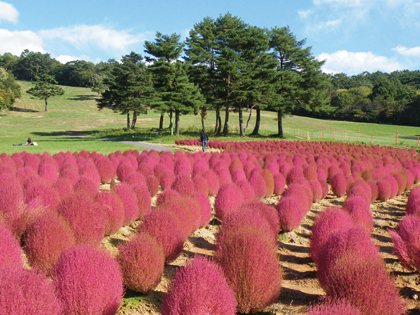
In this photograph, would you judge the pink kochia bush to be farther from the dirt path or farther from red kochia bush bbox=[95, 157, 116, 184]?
red kochia bush bbox=[95, 157, 116, 184]

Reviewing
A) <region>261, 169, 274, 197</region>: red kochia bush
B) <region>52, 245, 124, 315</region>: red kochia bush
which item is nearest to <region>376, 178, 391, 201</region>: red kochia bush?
<region>261, 169, 274, 197</region>: red kochia bush

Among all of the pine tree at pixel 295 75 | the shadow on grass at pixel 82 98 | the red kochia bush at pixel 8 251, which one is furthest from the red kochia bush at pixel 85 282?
the shadow on grass at pixel 82 98

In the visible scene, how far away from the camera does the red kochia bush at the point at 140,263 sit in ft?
12.1

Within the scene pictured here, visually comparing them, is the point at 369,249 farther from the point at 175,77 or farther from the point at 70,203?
the point at 175,77

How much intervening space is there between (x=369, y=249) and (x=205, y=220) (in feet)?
11.5

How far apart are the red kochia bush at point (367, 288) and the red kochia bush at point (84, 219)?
3340 mm

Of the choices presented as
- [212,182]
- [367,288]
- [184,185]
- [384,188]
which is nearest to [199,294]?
[367,288]

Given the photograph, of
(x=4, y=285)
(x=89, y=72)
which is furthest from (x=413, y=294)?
(x=89, y=72)

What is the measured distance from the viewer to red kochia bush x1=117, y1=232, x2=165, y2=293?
3.70 meters

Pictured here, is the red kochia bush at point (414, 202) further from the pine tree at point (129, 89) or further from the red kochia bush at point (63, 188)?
the pine tree at point (129, 89)

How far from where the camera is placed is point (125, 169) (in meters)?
10.4

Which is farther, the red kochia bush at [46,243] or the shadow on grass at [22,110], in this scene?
the shadow on grass at [22,110]

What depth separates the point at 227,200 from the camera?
6.75 meters

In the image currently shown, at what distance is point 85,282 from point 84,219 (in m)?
2.07
